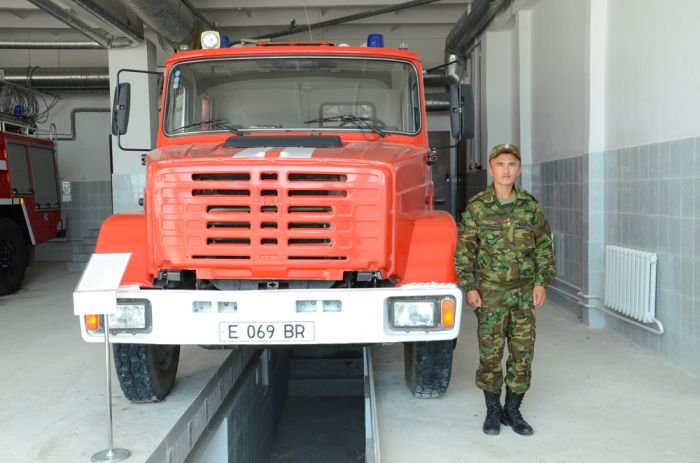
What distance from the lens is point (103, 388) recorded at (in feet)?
13.6

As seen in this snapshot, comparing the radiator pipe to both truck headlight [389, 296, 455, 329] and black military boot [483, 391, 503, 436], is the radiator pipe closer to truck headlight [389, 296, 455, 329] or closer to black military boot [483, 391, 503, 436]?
black military boot [483, 391, 503, 436]

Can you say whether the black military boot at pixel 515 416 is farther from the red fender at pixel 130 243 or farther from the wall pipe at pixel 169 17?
the wall pipe at pixel 169 17

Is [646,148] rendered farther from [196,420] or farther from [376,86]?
[196,420]

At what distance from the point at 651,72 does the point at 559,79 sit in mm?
2082

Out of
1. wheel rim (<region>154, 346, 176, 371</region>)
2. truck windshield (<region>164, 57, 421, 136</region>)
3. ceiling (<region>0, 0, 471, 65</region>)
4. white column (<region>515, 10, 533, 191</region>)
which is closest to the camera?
wheel rim (<region>154, 346, 176, 371</region>)

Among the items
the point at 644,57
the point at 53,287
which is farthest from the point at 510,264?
the point at 53,287

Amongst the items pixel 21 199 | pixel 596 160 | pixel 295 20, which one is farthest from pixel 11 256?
pixel 596 160

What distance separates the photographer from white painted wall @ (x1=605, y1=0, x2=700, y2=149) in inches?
163

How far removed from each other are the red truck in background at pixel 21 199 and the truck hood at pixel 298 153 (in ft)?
18.6

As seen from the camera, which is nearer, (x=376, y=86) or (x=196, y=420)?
(x=196, y=420)

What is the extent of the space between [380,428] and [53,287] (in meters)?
7.03

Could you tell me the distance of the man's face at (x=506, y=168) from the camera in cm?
303

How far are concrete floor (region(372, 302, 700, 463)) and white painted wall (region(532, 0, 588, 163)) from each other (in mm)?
2150

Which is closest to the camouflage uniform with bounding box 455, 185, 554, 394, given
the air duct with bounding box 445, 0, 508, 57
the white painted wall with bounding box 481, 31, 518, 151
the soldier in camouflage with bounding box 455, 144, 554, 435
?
the soldier in camouflage with bounding box 455, 144, 554, 435
